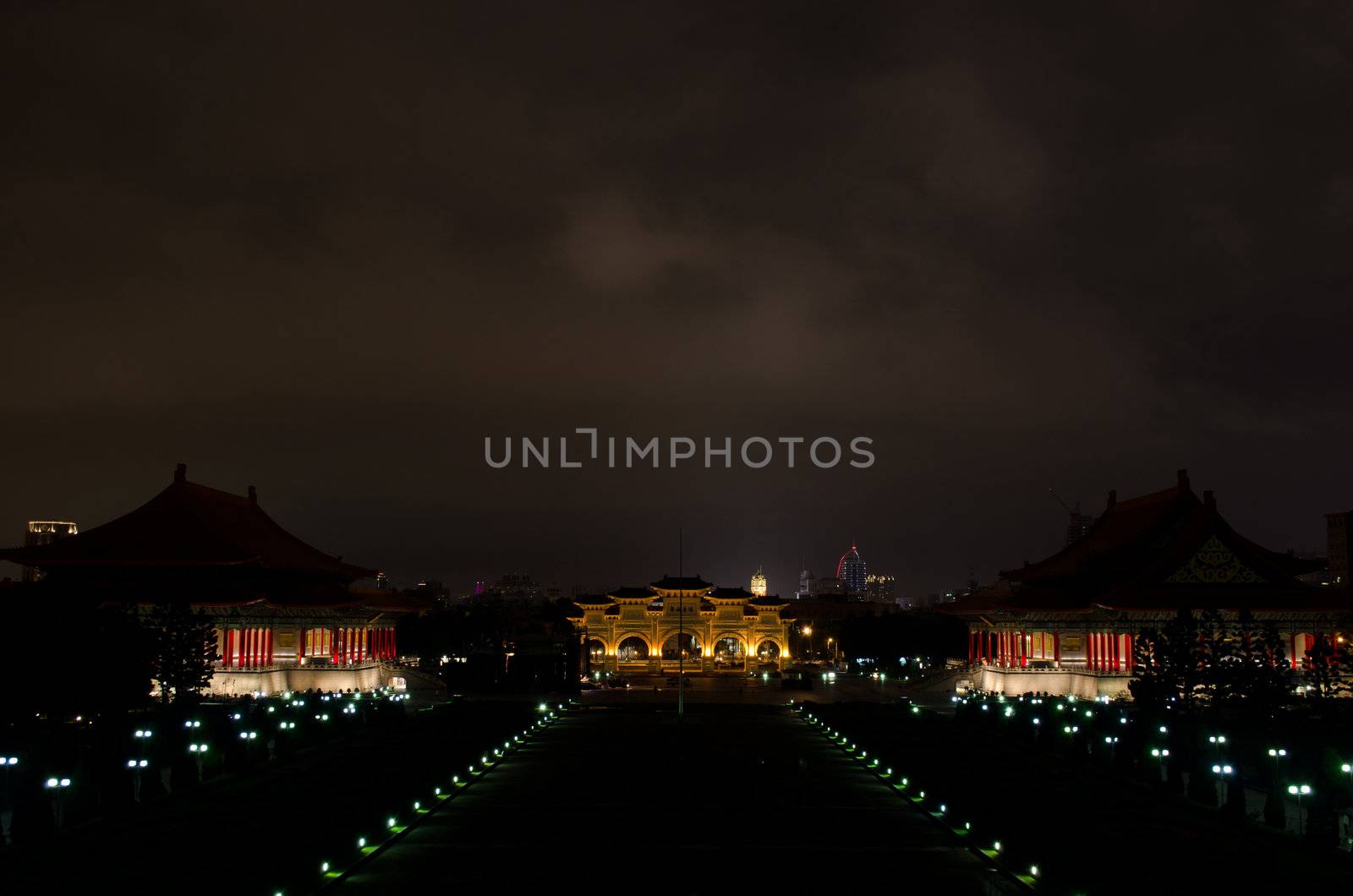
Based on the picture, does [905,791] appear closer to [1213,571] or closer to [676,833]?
[676,833]

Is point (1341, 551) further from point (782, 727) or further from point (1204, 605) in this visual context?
point (782, 727)

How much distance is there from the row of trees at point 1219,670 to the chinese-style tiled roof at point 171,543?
48813mm

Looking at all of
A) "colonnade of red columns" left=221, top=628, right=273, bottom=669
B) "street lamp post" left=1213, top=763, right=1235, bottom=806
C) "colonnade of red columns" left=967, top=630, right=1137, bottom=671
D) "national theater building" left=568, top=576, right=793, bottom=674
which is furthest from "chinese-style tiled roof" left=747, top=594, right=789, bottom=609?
"street lamp post" left=1213, top=763, right=1235, bottom=806

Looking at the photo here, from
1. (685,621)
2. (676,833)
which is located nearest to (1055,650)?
(676,833)

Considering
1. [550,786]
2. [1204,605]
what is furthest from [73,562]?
[1204,605]

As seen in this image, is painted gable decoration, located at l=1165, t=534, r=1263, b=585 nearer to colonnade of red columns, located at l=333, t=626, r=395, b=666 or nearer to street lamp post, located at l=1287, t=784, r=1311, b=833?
street lamp post, located at l=1287, t=784, r=1311, b=833

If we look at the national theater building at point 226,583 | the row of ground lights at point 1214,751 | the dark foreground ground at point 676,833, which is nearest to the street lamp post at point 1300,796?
the row of ground lights at point 1214,751

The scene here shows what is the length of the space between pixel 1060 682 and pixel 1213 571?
10.8 m

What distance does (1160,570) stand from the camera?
230 ft

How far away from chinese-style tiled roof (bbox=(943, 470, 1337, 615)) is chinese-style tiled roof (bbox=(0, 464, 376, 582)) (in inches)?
1844

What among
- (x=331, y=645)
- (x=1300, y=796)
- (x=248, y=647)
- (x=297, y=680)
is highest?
(x=248, y=647)

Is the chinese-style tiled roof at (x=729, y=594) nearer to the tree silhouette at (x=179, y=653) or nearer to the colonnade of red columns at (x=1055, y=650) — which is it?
the colonnade of red columns at (x=1055, y=650)

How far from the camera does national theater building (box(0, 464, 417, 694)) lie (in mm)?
72688

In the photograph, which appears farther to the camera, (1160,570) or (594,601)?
(594,601)
